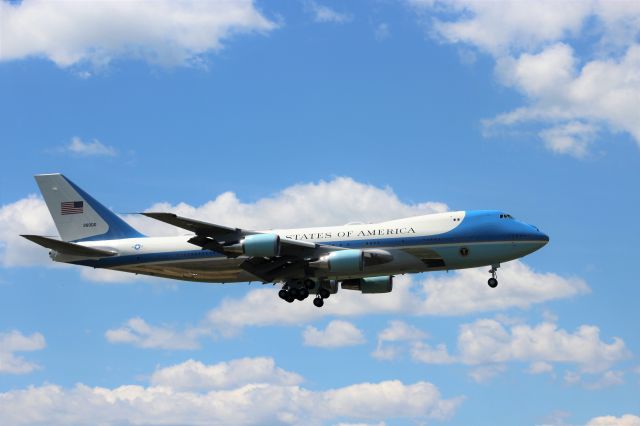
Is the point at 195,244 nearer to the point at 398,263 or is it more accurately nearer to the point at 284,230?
the point at 284,230

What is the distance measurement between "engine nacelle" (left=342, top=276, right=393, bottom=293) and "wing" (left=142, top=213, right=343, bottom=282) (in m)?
6.46

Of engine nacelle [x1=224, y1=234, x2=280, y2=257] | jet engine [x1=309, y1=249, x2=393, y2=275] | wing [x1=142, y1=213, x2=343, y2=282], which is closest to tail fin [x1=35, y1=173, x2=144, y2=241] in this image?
wing [x1=142, y1=213, x2=343, y2=282]

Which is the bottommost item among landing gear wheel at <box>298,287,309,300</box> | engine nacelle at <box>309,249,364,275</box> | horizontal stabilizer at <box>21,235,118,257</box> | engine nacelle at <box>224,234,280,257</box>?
landing gear wheel at <box>298,287,309,300</box>

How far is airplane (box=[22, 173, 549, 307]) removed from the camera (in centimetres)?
5412

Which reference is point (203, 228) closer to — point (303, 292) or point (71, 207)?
point (303, 292)

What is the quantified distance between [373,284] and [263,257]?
9.96m

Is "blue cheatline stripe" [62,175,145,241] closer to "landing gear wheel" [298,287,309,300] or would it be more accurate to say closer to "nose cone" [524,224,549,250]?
"landing gear wheel" [298,287,309,300]

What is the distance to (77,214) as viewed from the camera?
63812 millimetres

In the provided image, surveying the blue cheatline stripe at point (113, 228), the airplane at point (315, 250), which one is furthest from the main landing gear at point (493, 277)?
the blue cheatline stripe at point (113, 228)

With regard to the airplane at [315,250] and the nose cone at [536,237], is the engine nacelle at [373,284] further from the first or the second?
the nose cone at [536,237]

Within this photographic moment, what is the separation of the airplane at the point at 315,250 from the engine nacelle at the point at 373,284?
0.07 m

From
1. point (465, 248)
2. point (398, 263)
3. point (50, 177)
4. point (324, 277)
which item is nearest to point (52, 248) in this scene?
point (50, 177)

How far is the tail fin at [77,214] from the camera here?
62.4m

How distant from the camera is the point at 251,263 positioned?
5675 centimetres
